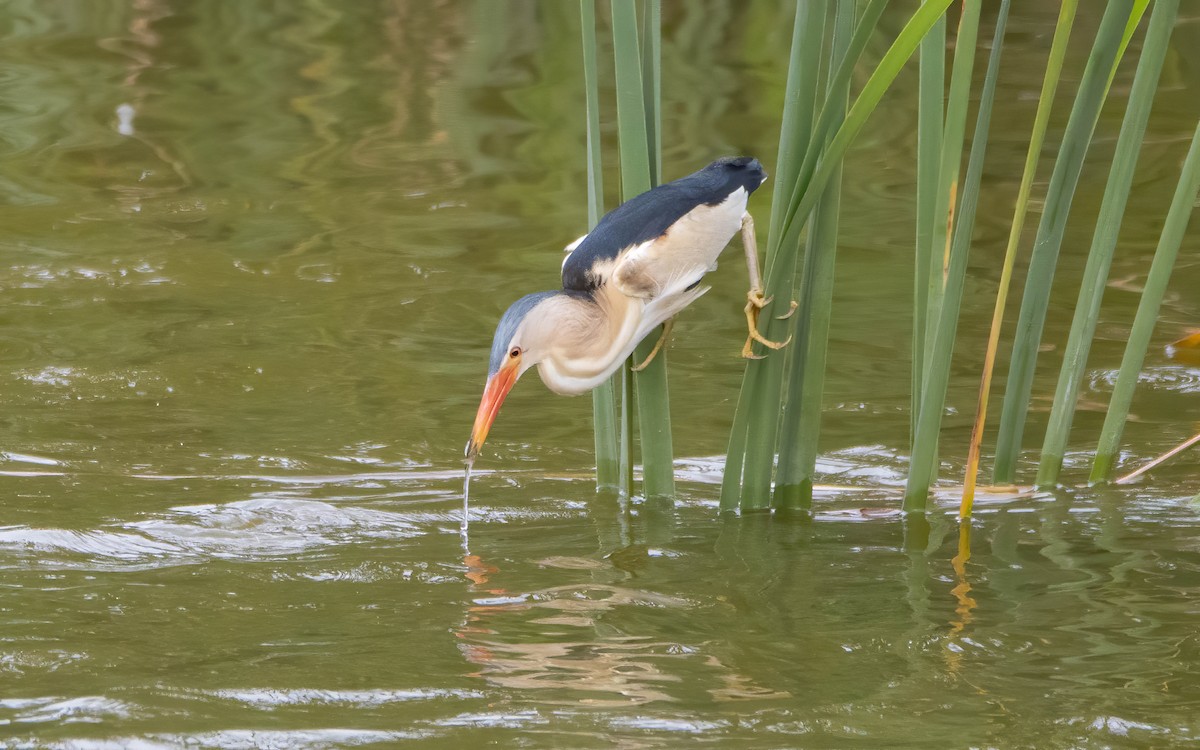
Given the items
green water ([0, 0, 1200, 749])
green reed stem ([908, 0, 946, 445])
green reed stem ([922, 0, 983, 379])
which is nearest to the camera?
green water ([0, 0, 1200, 749])

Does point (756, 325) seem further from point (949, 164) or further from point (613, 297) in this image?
point (949, 164)

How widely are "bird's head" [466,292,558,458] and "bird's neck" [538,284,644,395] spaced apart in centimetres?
2

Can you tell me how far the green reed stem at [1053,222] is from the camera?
9.30 feet

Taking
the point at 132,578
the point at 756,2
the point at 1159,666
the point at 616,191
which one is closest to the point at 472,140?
the point at 616,191

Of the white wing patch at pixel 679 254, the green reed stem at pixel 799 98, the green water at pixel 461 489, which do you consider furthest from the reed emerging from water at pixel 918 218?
the green water at pixel 461 489

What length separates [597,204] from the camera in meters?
3.31

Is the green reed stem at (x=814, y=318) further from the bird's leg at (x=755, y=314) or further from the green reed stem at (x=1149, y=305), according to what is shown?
the green reed stem at (x=1149, y=305)

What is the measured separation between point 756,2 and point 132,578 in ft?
30.8

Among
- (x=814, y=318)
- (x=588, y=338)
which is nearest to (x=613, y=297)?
(x=588, y=338)

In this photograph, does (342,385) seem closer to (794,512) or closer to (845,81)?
(794,512)

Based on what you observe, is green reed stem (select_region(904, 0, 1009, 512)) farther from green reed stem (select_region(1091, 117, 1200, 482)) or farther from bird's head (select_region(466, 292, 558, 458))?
bird's head (select_region(466, 292, 558, 458))

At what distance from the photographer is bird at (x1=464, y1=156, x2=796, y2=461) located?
2.93 meters

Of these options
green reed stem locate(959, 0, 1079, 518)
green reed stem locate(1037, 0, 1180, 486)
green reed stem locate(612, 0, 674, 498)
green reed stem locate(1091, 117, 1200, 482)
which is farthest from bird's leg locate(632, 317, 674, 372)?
green reed stem locate(1091, 117, 1200, 482)

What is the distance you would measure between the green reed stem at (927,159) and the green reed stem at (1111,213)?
1.27 ft
